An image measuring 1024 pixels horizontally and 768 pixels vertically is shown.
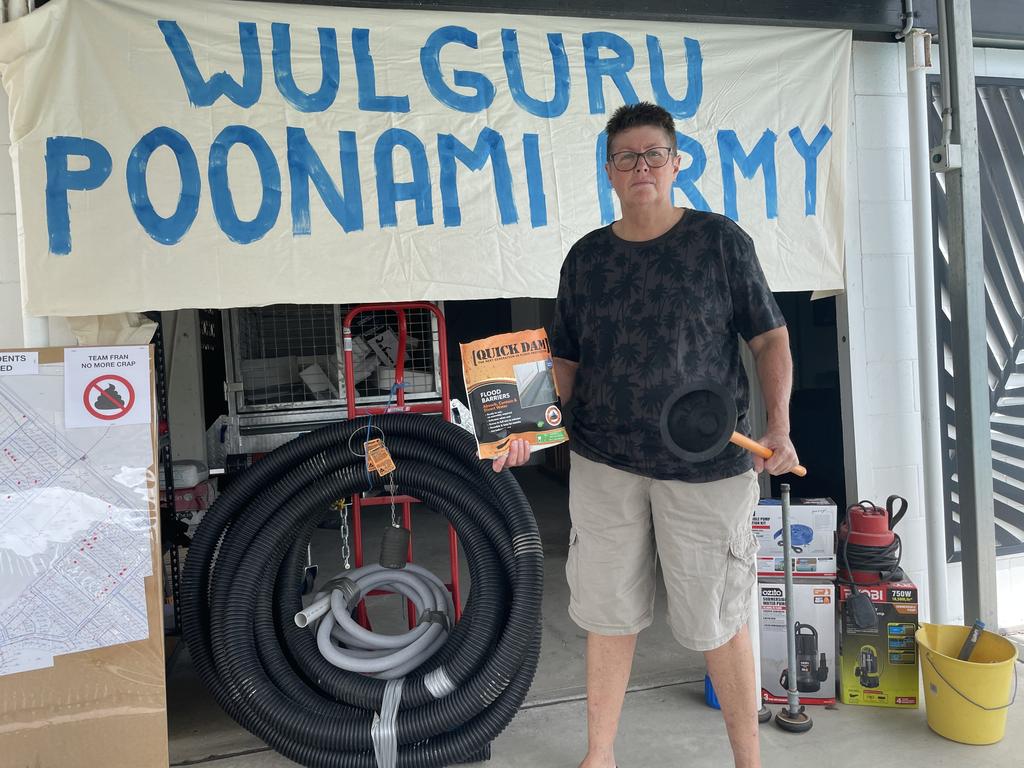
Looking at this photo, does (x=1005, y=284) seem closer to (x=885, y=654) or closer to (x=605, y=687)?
(x=885, y=654)

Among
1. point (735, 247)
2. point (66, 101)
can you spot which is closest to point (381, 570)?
point (735, 247)

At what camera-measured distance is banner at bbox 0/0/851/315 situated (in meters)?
2.29

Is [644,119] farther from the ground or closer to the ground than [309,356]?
farther from the ground

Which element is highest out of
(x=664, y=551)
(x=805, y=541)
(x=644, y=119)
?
(x=644, y=119)

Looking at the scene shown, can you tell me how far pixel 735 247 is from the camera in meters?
1.95

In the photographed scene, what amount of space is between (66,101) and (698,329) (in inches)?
77.1

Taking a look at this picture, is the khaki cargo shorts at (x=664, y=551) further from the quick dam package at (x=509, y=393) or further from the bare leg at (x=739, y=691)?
the quick dam package at (x=509, y=393)

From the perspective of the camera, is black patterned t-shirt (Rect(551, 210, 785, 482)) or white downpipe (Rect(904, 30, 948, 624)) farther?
white downpipe (Rect(904, 30, 948, 624))

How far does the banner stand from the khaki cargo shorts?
3.02 feet

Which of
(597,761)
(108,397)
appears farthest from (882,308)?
(108,397)

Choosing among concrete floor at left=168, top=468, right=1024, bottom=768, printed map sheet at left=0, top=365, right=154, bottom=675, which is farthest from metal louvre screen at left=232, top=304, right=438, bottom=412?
printed map sheet at left=0, top=365, right=154, bottom=675

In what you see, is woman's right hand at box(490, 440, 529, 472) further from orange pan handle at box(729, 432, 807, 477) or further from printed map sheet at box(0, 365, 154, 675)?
printed map sheet at box(0, 365, 154, 675)

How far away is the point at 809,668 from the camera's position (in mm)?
2660

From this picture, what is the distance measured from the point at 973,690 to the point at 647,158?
1.91 m
